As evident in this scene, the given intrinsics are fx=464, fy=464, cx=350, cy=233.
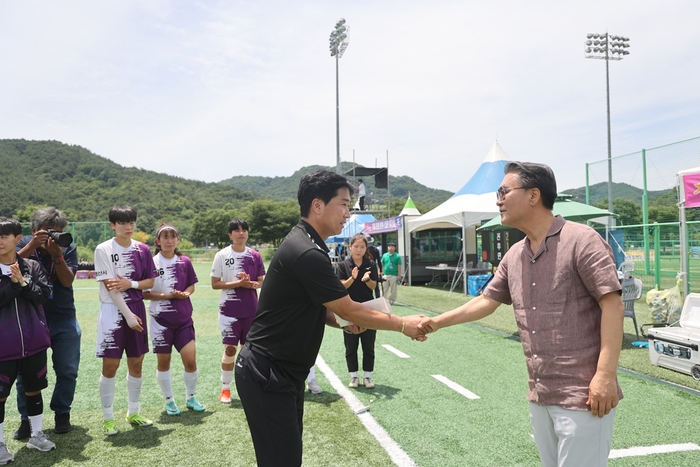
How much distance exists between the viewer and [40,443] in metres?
4.02

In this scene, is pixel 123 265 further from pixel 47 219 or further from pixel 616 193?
pixel 616 193

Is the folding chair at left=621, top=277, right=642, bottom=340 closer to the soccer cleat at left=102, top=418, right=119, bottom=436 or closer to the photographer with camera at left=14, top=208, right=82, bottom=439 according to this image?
the soccer cleat at left=102, top=418, right=119, bottom=436

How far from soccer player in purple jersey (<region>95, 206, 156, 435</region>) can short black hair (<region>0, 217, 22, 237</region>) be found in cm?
62

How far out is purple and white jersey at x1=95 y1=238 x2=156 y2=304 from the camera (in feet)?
14.2

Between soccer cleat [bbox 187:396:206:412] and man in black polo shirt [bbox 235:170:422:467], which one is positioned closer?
man in black polo shirt [bbox 235:170:422:467]

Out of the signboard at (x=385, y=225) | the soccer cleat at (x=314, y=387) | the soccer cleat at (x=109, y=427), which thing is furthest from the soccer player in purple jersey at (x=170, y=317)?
the signboard at (x=385, y=225)

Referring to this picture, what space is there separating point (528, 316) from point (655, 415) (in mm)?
3515

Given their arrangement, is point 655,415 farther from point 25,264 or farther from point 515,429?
point 25,264

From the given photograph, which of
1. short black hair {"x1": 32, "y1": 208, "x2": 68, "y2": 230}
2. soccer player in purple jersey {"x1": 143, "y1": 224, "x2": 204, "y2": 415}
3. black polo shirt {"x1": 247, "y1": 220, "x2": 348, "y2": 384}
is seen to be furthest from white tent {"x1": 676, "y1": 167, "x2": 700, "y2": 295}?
short black hair {"x1": 32, "y1": 208, "x2": 68, "y2": 230}

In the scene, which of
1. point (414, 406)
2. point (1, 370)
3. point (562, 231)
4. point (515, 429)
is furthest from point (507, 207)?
point (1, 370)

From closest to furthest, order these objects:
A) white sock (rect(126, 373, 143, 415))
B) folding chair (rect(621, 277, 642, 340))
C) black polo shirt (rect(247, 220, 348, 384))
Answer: black polo shirt (rect(247, 220, 348, 384)), white sock (rect(126, 373, 143, 415)), folding chair (rect(621, 277, 642, 340))

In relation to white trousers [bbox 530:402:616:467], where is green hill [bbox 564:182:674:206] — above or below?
above

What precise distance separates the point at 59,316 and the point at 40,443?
44.0 inches

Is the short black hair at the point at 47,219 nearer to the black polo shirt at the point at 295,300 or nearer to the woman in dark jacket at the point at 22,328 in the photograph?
the woman in dark jacket at the point at 22,328
